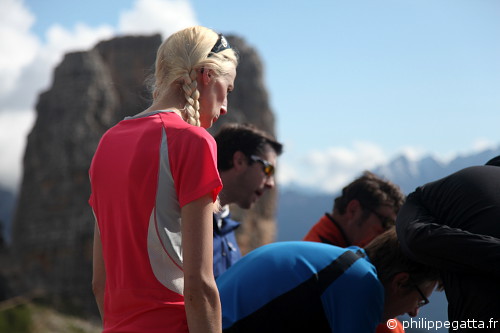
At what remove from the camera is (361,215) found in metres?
4.13

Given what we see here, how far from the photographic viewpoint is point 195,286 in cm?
194

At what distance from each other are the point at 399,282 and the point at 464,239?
52cm

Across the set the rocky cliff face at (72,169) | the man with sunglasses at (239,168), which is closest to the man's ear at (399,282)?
the man with sunglasses at (239,168)

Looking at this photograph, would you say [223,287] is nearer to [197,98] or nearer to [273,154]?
[197,98]

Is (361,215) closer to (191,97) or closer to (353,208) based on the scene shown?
(353,208)

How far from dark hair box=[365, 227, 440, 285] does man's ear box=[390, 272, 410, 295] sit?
13 mm

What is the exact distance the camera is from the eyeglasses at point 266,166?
4299mm

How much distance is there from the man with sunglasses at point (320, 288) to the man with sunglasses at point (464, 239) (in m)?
0.23

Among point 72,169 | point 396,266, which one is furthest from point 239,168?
point 72,169

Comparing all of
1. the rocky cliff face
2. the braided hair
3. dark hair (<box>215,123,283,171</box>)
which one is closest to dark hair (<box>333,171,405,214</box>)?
dark hair (<box>215,123,283,171</box>)

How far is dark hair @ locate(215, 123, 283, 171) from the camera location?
14.0 ft

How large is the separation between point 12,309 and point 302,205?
49101 mm

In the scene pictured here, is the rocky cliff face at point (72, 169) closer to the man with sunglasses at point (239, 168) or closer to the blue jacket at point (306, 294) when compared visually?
the man with sunglasses at point (239, 168)

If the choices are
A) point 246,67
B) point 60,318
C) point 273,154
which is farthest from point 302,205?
point 273,154
